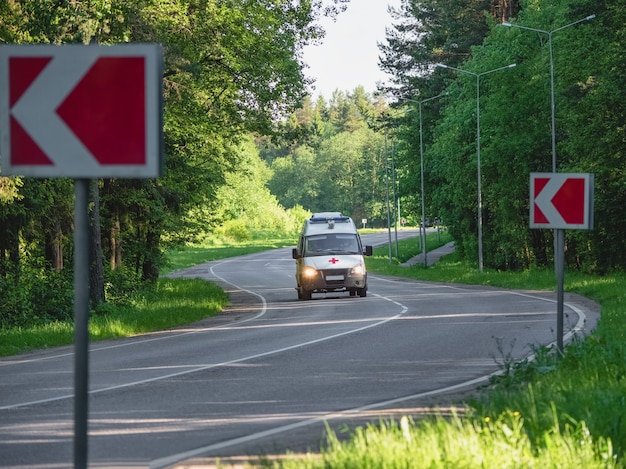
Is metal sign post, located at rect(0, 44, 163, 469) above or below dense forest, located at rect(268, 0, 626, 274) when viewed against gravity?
below

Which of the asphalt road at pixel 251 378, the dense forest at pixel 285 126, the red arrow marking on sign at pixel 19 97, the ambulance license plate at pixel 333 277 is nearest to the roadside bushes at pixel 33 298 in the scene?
the dense forest at pixel 285 126

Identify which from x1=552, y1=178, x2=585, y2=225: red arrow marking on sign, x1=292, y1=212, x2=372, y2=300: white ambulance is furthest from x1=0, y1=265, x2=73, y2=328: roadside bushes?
x1=552, y1=178, x2=585, y2=225: red arrow marking on sign

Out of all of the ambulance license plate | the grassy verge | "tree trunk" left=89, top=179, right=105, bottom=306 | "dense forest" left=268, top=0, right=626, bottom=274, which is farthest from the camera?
"dense forest" left=268, top=0, right=626, bottom=274

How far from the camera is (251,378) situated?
47.3 feet

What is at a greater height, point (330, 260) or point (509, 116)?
point (509, 116)

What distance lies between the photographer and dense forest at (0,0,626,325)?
92.2 feet

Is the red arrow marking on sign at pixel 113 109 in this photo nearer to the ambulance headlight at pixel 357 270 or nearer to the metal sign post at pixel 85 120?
the metal sign post at pixel 85 120

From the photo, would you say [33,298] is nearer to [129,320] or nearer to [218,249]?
[129,320]

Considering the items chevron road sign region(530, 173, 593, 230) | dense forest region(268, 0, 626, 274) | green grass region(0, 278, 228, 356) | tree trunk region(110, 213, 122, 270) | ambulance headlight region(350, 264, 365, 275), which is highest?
dense forest region(268, 0, 626, 274)

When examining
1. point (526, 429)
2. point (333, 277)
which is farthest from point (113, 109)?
point (333, 277)

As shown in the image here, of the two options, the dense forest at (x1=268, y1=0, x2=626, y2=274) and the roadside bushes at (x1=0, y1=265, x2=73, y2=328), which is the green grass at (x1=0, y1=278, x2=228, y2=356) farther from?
the dense forest at (x1=268, y1=0, x2=626, y2=274)

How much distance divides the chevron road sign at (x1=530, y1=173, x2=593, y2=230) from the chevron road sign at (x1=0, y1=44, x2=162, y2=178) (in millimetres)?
8506

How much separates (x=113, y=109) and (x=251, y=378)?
9374 mm

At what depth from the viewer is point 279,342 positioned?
65.1ft
